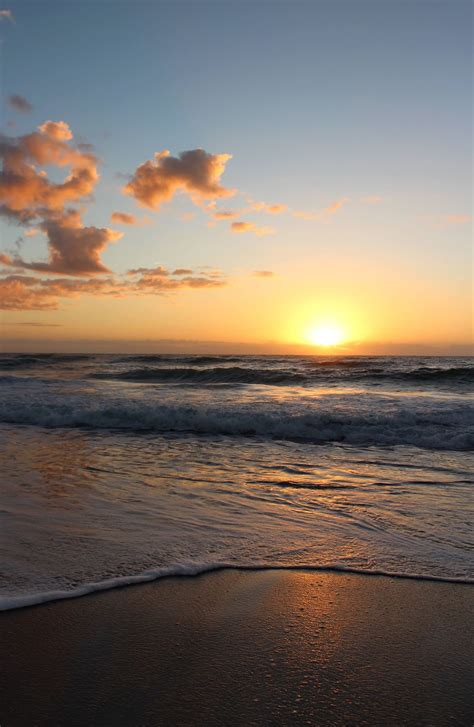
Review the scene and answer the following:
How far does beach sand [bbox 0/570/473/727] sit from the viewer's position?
201cm

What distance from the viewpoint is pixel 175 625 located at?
2686 millimetres

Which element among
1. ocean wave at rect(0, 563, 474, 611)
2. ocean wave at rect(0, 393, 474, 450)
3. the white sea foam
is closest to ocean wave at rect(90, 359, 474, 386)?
the white sea foam

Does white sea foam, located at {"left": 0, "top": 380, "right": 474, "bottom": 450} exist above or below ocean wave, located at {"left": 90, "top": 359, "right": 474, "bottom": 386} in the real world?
below

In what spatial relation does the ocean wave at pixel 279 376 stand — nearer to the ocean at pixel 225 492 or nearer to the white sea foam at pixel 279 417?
the white sea foam at pixel 279 417

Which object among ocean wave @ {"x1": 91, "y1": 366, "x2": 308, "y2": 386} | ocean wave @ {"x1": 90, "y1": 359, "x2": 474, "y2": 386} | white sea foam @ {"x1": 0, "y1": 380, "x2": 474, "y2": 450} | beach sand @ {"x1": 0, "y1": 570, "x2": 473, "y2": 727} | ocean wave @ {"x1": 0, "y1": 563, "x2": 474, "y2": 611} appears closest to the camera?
beach sand @ {"x1": 0, "y1": 570, "x2": 473, "y2": 727}

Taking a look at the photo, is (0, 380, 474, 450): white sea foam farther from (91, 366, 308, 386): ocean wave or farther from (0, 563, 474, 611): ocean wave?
(91, 366, 308, 386): ocean wave

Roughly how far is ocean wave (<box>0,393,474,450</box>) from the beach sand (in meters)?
6.69

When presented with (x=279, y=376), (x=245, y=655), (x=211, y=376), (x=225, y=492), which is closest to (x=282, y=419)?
(x=225, y=492)

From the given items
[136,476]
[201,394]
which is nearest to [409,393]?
[201,394]

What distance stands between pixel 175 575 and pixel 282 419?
7.90m

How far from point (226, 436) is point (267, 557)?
6.65 m

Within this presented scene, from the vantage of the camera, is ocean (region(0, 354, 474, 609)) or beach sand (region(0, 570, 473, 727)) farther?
ocean (region(0, 354, 474, 609))

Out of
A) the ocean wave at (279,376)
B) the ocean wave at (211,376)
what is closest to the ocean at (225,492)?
the ocean wave at (279,376)

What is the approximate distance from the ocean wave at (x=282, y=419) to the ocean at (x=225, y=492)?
49mm
